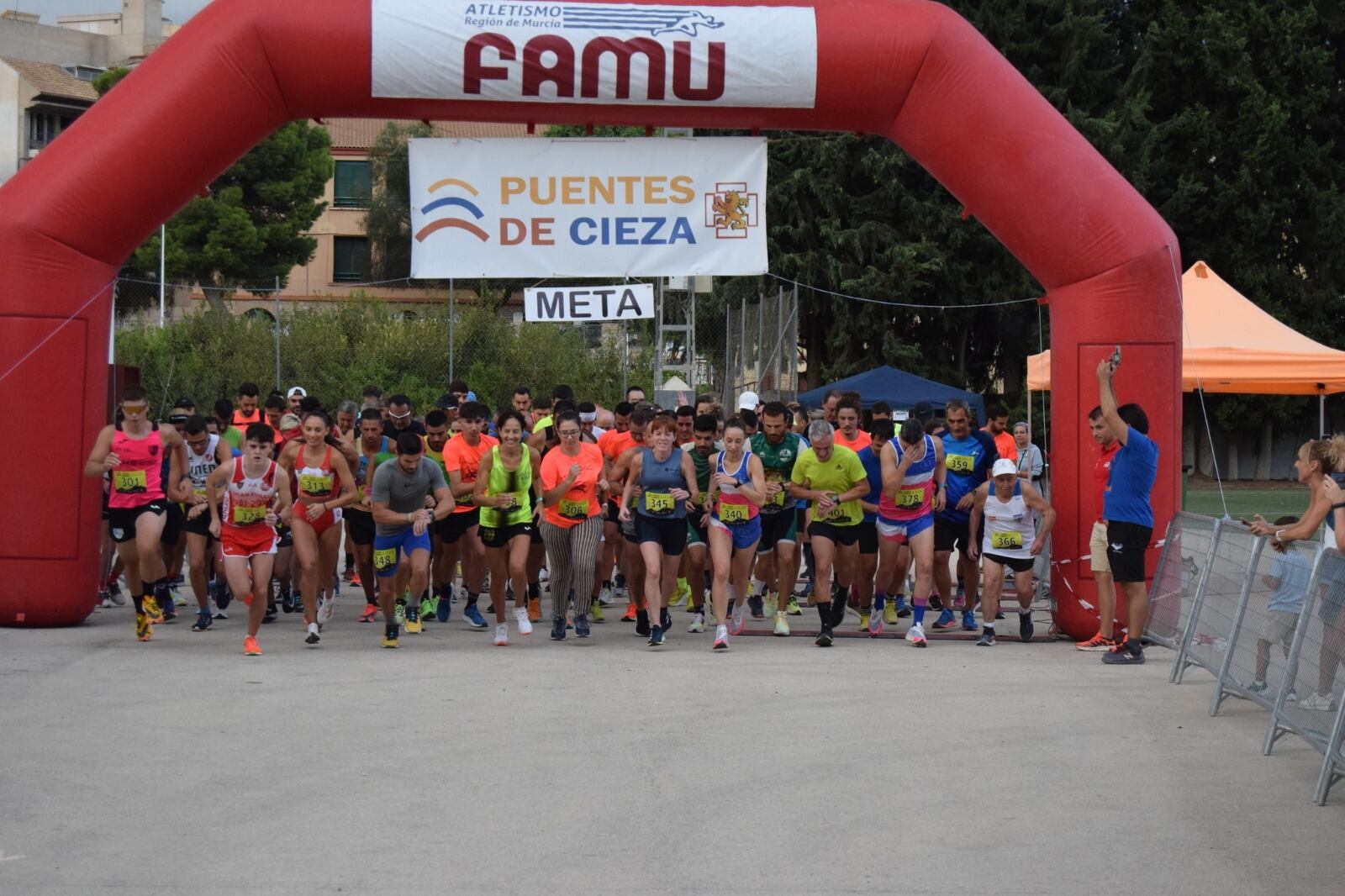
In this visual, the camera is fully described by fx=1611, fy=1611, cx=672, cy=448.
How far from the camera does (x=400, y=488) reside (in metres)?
11.8

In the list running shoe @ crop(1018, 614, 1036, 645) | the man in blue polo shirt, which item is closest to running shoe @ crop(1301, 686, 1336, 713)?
the man in blue polo shirt

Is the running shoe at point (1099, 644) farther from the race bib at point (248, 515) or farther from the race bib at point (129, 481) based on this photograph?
the race bib at point (129, 481)

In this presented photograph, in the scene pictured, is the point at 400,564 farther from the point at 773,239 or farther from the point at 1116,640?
the point at 773,239

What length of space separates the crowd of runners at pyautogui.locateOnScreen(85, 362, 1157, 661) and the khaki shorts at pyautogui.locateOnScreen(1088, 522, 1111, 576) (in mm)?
15

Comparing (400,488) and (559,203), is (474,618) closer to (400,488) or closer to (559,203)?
(400,488)

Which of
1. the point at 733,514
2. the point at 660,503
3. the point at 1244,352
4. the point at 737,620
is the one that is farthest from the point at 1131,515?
the point at 1244,352

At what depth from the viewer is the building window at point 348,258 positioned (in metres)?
58.3

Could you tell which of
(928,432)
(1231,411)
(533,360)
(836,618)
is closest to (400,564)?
(836,618)

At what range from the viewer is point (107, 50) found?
68375 millimetres

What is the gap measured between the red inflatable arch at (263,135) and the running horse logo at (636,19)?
5.4 inches

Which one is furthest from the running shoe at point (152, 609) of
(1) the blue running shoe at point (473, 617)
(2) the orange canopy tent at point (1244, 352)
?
(2) the orange canopy tent at point (1244, 352)

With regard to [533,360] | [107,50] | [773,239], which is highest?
[107,50]

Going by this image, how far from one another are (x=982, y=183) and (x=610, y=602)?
5.48 meters

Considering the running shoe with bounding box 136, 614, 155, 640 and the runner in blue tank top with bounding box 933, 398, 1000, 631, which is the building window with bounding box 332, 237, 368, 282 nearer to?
the runner in blue tank top with bounding box 933, 398, 1000, 631
